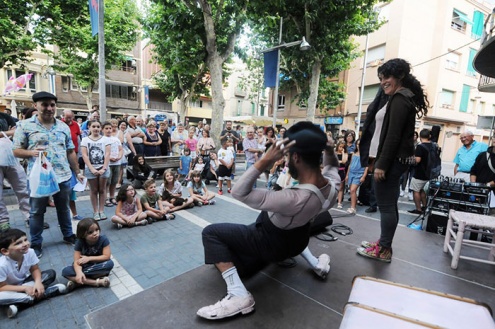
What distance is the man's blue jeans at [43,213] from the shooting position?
335 cm

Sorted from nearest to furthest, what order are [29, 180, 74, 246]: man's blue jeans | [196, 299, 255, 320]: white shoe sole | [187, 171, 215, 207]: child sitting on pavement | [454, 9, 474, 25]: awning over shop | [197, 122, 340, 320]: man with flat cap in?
[197, 122, 340, 320]: man with flat cap → [196, 299, 255, 320]: white shoe sole → [29, 180, 74, 246]: man's blue jeans → [187, 171, 215, 207]: child sitting on pavement → [454, 9, 474, 25]: awning over shop

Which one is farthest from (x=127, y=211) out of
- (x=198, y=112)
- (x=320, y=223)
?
(x=198, y=112)

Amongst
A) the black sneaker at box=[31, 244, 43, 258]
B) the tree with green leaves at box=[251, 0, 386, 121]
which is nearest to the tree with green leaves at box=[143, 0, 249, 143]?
the tree with green leaves at box=[251, 0, 386, 121]

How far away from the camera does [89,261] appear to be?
9.61ft

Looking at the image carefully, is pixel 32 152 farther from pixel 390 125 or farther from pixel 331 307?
pixel 390 125

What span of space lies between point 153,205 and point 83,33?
1650 cm

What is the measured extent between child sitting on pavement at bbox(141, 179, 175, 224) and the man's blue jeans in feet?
4.33

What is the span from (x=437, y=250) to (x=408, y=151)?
5.35 feet

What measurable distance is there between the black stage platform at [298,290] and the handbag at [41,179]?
6.72 feet

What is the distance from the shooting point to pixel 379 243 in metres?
3.01

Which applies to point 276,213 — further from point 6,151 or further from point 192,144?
point 192,144

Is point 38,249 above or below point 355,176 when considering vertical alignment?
below

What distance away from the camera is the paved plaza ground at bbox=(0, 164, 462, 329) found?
8.00 feet

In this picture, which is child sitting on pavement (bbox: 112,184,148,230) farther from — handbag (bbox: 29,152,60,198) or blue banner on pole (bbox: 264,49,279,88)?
blue banner on pole (bbox: 264,49,279,88)
